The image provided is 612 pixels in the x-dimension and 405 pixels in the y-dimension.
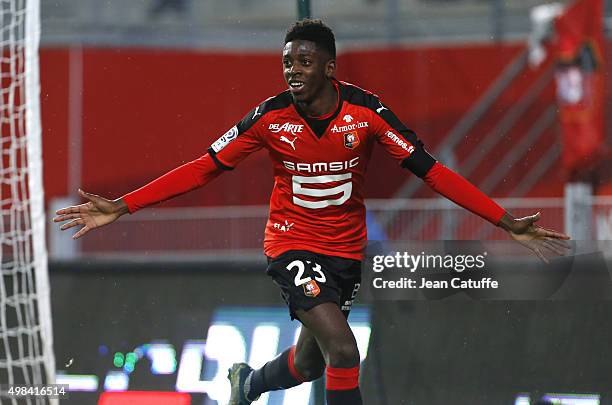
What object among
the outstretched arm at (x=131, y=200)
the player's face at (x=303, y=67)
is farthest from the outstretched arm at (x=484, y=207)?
the outstretched arm at (x=131, y=200)

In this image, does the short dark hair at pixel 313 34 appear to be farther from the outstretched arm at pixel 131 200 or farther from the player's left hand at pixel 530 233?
the player's left hand at pixel 530 233

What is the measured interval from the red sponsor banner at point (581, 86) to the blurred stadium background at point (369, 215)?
3 cm

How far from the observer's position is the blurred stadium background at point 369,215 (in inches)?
209

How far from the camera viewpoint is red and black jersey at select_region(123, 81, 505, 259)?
14.5 ft

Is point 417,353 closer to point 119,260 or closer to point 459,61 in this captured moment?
point 119,260

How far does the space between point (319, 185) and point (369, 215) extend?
1.78m

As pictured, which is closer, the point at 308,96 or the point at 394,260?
the point at 308,96

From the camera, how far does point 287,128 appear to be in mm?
4438

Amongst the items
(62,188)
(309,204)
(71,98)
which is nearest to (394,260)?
(309,204)

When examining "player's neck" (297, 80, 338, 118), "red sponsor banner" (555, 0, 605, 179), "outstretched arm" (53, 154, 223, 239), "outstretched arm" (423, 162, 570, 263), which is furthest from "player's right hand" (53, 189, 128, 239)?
"red sponsor banner" (555, 0, 605, 179)

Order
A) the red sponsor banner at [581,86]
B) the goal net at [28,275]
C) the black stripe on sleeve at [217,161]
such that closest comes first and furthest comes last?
the black stripe on sleeve at [217,161], the goal net at [28,275], the red sponsor banner at [581,86]

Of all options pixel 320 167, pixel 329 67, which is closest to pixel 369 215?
pixel 320 167

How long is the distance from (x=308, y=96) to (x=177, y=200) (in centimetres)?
505

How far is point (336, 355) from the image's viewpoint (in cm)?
424
